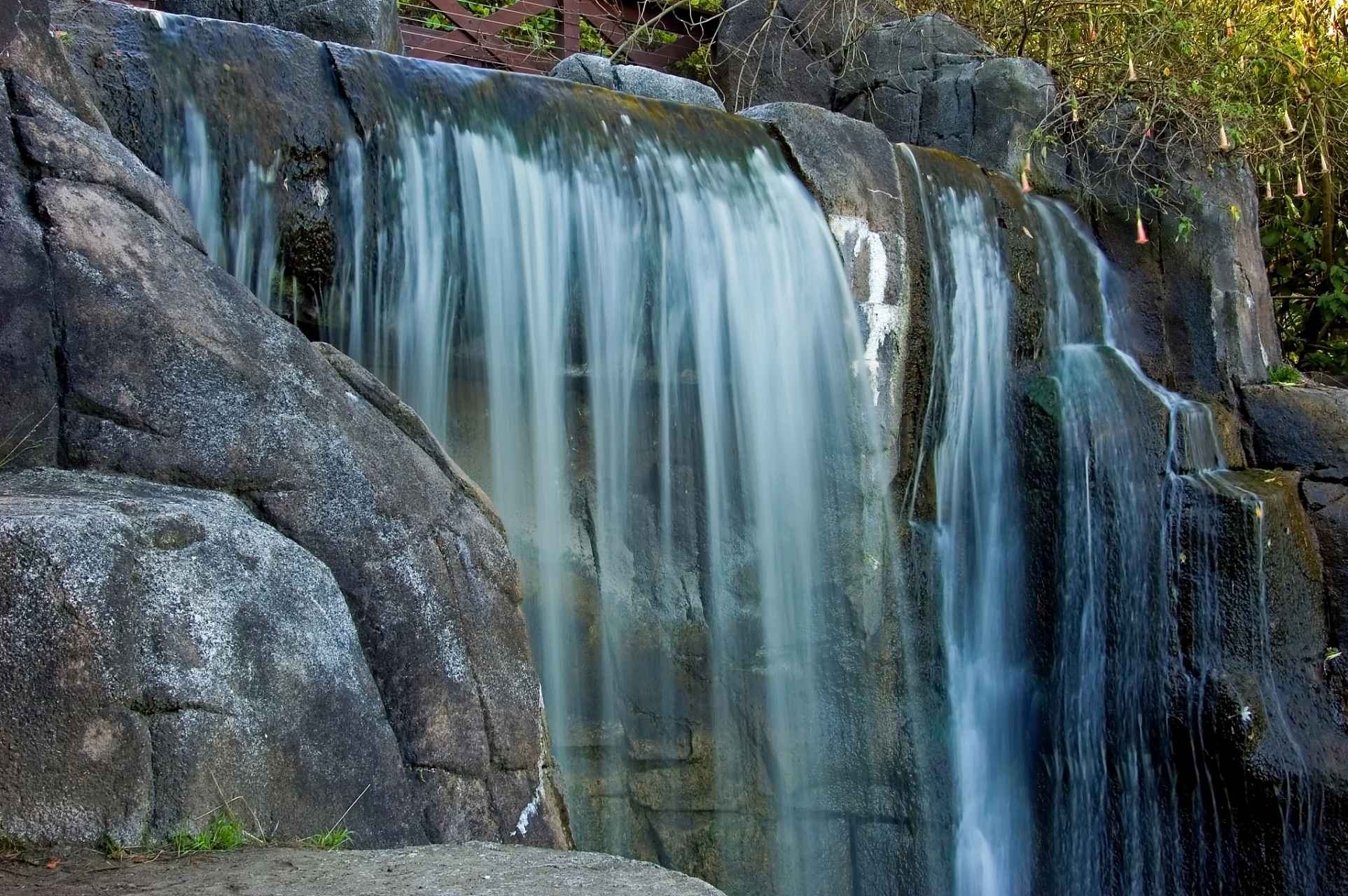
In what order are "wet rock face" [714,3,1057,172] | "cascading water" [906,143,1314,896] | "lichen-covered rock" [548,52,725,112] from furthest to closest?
"wet rock face" [714,3,1057,172]
"lichen-covered rock" [548,52,725,112]
"cascading water" [906,143,1314,896]

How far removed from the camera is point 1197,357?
789cm

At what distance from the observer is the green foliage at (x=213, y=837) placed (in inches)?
108

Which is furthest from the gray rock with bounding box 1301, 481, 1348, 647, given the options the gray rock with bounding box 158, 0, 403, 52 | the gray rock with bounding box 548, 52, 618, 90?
the gray rock with bounding box 158, 0, 403, 52

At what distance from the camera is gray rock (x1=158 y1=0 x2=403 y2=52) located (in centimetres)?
729

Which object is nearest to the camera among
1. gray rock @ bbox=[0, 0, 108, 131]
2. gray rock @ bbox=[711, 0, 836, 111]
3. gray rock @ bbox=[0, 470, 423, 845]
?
gray rock @ bbox=[0, 470, 423, 845]

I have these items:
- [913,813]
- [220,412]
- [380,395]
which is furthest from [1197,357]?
[220,412]

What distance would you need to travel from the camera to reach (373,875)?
274 centimetres

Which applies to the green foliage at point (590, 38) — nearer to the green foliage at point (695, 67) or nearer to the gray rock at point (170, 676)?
the green foliage at point (695, 67)

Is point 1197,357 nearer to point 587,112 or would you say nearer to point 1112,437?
point 1112,437

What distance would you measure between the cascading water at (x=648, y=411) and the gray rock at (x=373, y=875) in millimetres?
2841

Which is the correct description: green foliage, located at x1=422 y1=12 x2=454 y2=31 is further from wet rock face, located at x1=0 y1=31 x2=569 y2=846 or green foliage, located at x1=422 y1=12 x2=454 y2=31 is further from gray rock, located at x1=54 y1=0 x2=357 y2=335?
wet rock face, located at x1=0 y1=31 x2=569 y2=846

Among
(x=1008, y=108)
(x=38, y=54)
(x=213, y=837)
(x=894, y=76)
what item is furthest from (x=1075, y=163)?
(x=213, y=837)

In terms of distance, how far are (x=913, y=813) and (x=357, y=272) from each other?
393 centimetres

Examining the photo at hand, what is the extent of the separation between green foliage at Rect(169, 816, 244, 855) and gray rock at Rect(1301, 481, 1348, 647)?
6068 millimetres
